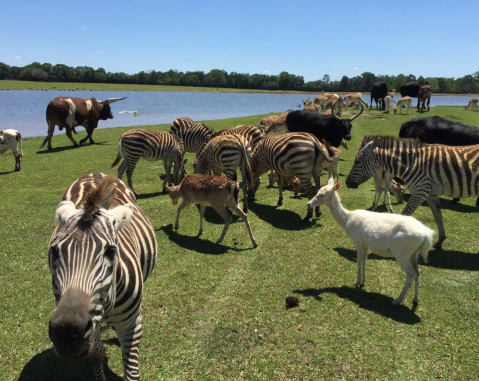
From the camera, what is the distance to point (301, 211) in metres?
10.4

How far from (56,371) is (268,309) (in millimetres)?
3037

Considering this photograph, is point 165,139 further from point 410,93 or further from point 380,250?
point 410,93

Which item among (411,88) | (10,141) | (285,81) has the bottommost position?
(10,141)

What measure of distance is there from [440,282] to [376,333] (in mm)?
2235

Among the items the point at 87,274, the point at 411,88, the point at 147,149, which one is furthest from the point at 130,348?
the point at 411,88

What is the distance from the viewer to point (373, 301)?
229 inches

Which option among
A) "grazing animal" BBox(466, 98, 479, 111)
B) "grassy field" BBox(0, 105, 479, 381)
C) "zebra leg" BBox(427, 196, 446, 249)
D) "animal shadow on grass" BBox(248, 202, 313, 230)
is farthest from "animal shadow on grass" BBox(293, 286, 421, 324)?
"grazing animal" BBox(466, 98, 479, 111)

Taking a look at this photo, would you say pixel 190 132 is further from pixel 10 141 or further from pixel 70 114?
pixel 70 114

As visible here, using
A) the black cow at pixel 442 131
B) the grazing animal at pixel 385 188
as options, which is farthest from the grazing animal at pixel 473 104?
the grazing animal at pixel 385 188

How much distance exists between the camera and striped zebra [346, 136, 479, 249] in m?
7.55

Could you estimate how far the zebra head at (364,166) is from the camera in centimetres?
865

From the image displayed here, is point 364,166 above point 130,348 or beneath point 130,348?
above

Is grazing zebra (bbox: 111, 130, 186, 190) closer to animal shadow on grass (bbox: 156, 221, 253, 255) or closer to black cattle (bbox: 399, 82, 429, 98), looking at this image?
animal shadow on grass (bbox: 156, 221, 253, 255)

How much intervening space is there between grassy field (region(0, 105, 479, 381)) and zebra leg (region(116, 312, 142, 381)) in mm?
970
